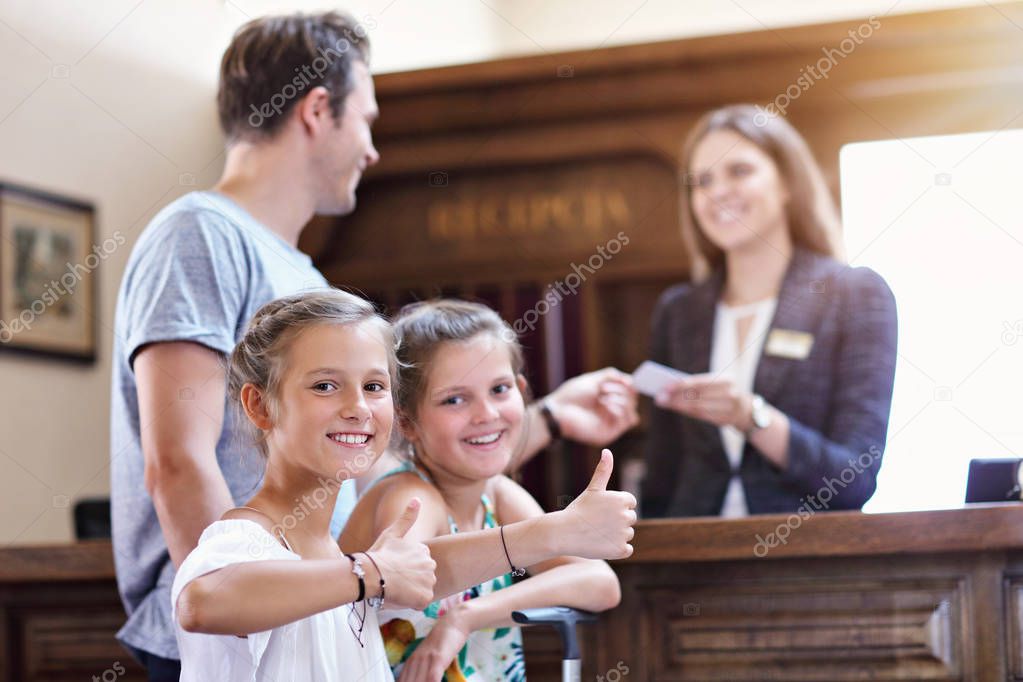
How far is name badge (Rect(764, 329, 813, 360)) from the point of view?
9.06 feet

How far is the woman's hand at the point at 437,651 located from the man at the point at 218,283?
0.93 ft

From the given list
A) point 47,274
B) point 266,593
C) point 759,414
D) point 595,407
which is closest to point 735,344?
point 759,414

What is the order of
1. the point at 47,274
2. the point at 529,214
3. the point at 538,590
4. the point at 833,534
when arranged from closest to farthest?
the point at 538,590 → the point at 833,534 → the point at 47,274 → the point at 529,214

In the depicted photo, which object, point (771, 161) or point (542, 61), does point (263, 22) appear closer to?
point (771, 161)

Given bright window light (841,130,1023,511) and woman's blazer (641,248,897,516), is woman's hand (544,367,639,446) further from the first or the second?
bright window light (841,130,1023,511)

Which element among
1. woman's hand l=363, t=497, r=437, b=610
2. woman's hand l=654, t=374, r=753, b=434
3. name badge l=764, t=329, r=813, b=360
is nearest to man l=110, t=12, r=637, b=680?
woman's hand l=363, t=497, r=437, b=610

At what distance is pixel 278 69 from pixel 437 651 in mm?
1006

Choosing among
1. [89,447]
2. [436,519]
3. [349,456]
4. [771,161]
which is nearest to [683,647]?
[436,519]

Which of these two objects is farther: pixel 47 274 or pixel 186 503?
pixel 47 274

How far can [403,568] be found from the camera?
A: 1.26 m

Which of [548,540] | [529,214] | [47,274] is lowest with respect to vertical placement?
[548,540]

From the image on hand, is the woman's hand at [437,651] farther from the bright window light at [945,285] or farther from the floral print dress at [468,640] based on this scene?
the bright window light at [945,285]

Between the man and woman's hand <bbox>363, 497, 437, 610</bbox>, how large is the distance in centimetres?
12

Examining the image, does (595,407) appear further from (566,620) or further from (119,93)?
(119,93)
